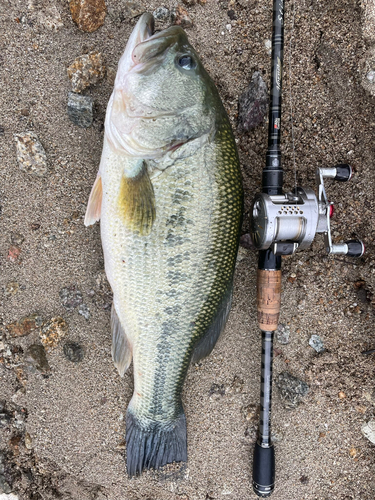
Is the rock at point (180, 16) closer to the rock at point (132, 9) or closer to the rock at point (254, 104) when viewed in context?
the rock at point (132, 9)

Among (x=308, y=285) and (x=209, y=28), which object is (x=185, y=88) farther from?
(x=308, y=285)

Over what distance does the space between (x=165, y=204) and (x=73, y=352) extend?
120 cm


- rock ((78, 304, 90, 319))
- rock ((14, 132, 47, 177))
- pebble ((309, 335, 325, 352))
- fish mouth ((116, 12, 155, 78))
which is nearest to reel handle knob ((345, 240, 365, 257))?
pebble ((309, 335, 325, 352))

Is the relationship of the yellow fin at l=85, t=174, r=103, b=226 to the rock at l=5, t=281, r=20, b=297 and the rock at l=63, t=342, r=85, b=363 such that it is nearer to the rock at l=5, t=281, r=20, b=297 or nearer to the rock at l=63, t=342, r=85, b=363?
the rock at l=5, t=281, r=20, b=297

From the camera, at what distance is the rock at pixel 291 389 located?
2393 mm

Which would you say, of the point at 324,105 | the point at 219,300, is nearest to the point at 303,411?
the point at 219,300

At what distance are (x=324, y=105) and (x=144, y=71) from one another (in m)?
1.26

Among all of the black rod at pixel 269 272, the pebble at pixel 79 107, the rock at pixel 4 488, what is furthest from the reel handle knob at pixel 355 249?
the rock at pixel 4 488

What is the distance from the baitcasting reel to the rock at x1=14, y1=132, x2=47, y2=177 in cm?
136

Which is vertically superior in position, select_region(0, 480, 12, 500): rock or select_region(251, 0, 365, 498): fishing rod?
select_region(251, 0, 365, 498): fishing rod

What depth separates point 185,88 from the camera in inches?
71.7

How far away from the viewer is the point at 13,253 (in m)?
2.31

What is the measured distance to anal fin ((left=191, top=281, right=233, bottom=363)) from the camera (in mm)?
2092

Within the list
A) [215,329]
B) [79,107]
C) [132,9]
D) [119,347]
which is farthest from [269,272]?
[132,9]
